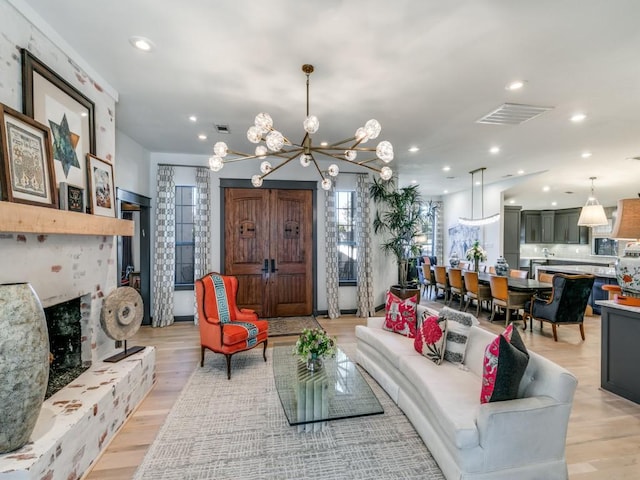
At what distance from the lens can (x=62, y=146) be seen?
102 inches

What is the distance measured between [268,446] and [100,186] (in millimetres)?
2731

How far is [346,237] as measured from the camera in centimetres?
663

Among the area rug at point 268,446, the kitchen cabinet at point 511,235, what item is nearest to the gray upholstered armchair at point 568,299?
the area rug at point 268,446

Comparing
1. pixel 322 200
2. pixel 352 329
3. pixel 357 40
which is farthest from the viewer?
pixel 322 200

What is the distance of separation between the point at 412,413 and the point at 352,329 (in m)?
2.93

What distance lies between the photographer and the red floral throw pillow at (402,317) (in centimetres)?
374

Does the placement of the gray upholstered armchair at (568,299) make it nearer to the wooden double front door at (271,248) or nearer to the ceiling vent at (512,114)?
the ceiling vent at (512,114)

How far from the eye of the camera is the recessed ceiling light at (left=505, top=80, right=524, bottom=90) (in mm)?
3170

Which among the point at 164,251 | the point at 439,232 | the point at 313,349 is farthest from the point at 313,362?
the point at 439,232

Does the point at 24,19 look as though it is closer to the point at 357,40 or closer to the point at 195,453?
the point at 357,40

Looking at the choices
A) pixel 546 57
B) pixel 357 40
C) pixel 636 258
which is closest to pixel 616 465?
pixel 636 258

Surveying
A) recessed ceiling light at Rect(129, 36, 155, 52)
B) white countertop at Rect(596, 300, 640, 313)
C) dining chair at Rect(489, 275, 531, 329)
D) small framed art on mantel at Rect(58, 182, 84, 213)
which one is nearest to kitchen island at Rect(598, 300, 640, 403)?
white countertop at Rect(596, 300, 640, 313)

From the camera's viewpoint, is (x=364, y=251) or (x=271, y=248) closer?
(x=271, y=248)

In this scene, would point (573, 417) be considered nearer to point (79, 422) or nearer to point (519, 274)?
point (79, 422)
